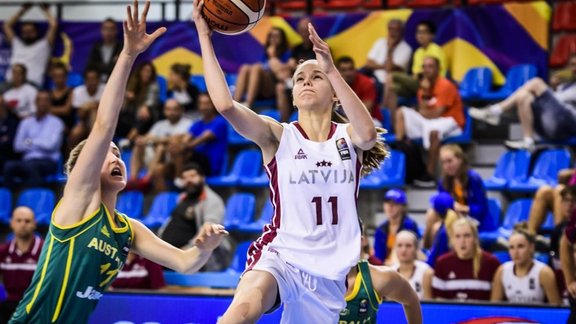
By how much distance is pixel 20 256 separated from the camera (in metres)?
9.47

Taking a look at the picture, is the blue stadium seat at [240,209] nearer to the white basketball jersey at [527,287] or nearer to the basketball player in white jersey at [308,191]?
the white basketball jersey at [527,287]

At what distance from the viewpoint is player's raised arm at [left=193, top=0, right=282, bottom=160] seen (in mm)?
5180

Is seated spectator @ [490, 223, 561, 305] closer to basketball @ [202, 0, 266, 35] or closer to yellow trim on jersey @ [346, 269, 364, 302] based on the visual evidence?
yellow trim on jersey @ [346, 269, 364, 302]

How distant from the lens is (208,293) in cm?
763

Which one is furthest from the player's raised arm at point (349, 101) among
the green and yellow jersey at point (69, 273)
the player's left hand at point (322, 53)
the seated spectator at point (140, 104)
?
the seated spectator at point (140, 104)

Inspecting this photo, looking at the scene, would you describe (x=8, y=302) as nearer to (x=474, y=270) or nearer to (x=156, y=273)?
(x=156, y=273)

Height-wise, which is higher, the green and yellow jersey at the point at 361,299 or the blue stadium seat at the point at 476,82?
the blue stadium seat at the point at 476,82

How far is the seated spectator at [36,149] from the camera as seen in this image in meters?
12.4

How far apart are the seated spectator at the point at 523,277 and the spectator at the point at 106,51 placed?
6.74 metres

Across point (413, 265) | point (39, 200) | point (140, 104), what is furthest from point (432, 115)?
point (39, 200)

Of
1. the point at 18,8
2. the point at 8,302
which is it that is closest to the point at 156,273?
the point at 8,302

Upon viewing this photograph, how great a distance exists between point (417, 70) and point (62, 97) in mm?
4513

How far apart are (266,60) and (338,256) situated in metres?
7.75

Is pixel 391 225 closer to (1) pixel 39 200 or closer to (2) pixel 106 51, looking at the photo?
(1) pixel 39 200
